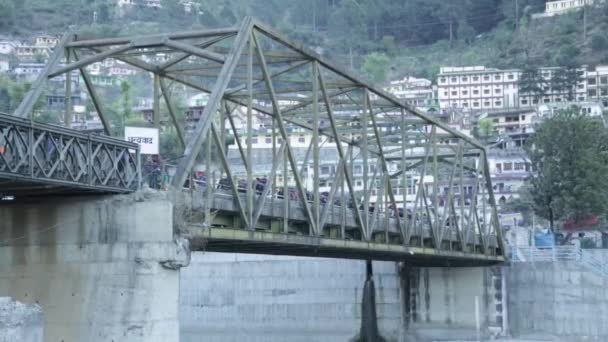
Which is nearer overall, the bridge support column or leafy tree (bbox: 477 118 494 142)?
the bridge support column

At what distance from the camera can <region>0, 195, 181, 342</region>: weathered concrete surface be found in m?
33.1

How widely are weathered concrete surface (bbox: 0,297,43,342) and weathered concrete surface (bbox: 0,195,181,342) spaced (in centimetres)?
584

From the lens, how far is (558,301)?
7231cm

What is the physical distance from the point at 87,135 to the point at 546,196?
233 feet

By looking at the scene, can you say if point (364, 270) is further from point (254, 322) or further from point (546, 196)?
point (546, 196)

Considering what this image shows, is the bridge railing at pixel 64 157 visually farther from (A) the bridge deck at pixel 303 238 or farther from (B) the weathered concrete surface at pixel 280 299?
(B) the weathered concrete surface at pixel 280 299

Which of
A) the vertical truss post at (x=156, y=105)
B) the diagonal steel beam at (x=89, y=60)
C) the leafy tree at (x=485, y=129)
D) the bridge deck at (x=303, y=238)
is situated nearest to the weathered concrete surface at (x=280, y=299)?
the bridge deck at (x=303, y=238)

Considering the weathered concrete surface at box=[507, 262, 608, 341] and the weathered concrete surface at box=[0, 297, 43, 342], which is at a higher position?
the weathered concrete surface at box=[0, 297, 43, 342]

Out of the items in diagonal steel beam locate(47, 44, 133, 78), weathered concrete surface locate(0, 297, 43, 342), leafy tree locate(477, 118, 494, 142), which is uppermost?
leafy tree locate(477, 118, 494, 142)

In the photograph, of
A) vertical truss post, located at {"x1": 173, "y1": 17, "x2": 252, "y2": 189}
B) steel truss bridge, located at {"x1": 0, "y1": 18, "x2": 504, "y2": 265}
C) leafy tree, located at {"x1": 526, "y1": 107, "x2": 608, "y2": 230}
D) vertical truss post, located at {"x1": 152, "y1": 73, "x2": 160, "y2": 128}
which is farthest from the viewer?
leafy tree, located at {"x1": 526, "y1": 107, "x2": 608, "y2": 230}

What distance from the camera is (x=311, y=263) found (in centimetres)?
7825

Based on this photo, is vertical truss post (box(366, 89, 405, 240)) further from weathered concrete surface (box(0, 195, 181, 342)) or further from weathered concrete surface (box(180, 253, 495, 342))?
weathered concrete surface (box(0, 195, 181, 342))

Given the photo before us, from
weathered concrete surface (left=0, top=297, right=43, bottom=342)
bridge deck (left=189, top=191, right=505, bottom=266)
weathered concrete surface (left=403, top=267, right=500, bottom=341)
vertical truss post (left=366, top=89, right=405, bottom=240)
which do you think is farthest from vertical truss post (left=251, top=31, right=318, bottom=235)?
weathered concrete surface (left=403, top=267, right=500, bottom=341)

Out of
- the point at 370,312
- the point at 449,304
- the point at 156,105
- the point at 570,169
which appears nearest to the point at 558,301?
the point at 449,304
